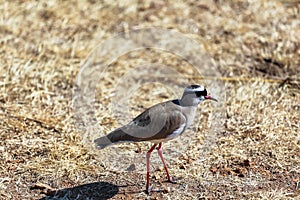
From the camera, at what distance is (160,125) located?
535cm

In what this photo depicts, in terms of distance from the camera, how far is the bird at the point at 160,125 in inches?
209

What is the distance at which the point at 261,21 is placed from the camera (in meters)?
8.95

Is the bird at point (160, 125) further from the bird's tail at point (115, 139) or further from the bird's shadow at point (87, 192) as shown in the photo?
the bird's shadow at point (87, 192)

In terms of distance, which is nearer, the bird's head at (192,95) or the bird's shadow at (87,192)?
the bird's shadow at (87,192)

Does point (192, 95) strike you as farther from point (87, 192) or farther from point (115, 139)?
point (87, 192)

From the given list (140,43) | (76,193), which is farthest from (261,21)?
(76,193)

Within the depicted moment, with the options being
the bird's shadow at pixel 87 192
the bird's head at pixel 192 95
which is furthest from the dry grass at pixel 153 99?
the bird's head at pixel 192 95

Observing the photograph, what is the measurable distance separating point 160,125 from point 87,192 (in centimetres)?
93

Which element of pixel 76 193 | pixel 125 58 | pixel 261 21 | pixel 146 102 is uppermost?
pixel 261 21

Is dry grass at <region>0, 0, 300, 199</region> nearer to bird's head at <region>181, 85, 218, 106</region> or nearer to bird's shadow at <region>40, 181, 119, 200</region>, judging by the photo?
bird's shadow at <region>40, 181, 119, 200</region>

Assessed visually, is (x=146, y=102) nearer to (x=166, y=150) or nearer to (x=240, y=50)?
(x=166, y=150)

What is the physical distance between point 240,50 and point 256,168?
9.53 ft

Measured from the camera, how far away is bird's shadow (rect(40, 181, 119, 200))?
5266 millimetres

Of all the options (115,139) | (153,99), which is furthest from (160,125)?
(153,99)
